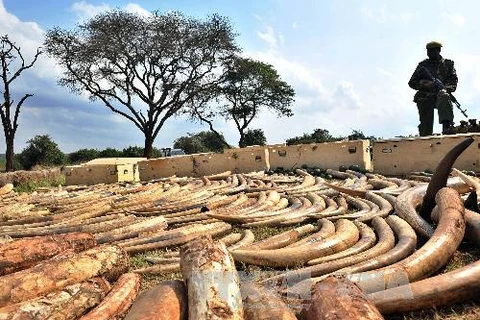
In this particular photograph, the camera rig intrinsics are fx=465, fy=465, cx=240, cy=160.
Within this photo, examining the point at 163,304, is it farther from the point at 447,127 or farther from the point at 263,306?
the point at 447,127

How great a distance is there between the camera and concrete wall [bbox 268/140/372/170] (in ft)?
36.4

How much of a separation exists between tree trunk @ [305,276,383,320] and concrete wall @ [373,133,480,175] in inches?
302

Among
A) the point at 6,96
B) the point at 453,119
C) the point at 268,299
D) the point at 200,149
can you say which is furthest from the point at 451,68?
the point at 200,149

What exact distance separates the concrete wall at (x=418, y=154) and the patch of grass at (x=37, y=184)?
399 inches

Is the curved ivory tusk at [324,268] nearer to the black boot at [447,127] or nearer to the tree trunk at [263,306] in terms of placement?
the tree trunk at [263,306]

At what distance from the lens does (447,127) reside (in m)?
10.6

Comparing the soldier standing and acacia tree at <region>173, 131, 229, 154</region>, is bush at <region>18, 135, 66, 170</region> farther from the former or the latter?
the soldier standing

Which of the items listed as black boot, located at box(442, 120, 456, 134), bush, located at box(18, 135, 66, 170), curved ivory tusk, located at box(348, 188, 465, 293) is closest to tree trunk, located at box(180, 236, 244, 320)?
curved ivory tusk, located at box(348, 188, 465, 293)

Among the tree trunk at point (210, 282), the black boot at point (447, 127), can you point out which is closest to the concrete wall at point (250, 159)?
the black boot at point (447, 127)

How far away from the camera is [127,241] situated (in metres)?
5.07

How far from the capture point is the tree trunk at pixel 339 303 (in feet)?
7.43

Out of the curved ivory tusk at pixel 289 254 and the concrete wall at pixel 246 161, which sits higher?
the concrete wall at pixel 246 161

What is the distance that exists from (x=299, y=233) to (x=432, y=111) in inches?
293

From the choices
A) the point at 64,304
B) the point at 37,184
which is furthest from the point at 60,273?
the point at 37,184
